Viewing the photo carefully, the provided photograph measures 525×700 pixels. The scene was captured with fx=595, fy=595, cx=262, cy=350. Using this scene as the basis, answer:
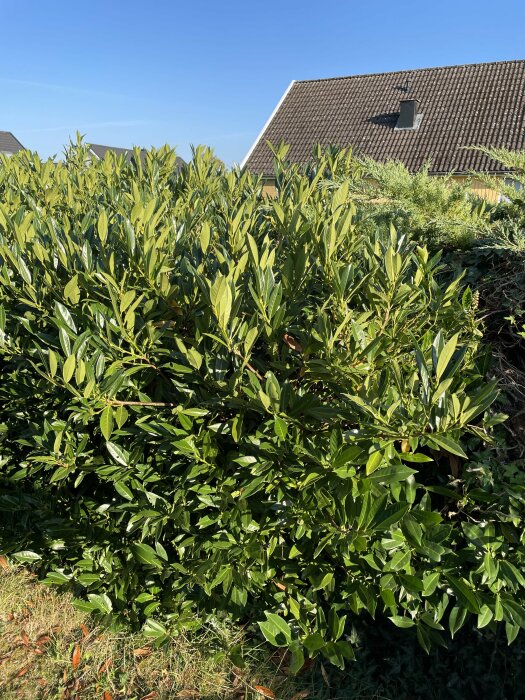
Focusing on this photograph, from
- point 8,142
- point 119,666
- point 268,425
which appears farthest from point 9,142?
point 268,425

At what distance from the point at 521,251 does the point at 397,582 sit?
5.48ft

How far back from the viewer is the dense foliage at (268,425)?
6.66 ft

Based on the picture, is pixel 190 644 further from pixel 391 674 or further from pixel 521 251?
pixel 521 251

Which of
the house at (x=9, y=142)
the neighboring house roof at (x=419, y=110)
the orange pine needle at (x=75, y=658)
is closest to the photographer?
the orange pine needle at (x=75, y=658)

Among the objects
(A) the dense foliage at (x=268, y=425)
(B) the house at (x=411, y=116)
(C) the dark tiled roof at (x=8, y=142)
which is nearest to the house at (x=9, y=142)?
(C) the dark tiled roof at (x=8, y=142)

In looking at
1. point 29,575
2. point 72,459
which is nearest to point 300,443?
point 72,459

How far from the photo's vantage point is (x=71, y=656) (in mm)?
2846

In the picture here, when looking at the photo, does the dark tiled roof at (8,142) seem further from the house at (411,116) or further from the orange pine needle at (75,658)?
the orange pine needle at (75,658)

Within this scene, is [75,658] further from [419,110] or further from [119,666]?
[419,110]

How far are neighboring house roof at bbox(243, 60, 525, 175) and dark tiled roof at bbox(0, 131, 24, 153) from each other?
24792 mm

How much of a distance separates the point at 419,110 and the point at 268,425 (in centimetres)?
2395

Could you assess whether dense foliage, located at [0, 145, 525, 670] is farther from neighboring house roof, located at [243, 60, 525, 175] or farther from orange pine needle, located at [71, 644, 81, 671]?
neighboring house roof, located at [243, 60, 525, 175]

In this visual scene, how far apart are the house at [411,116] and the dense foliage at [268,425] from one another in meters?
17.8

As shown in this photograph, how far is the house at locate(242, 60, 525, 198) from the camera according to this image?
69.2 feet
